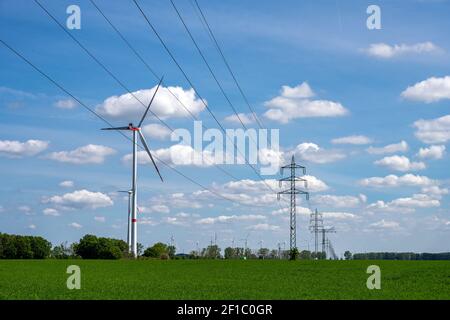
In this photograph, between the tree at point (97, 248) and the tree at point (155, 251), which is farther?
the tree at point (155, 251)

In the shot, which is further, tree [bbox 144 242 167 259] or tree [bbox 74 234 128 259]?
tree [bbox 144 242 167 259]

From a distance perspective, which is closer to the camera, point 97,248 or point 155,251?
point 97,248

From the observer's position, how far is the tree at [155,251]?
6230 inches

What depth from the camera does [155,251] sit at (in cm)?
16200

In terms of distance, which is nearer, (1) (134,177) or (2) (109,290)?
(2) (109,290)

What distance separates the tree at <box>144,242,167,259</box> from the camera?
158 m

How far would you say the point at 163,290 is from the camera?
120 ft
